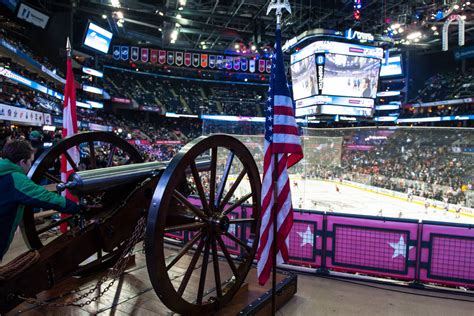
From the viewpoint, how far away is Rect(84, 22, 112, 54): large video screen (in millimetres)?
26125

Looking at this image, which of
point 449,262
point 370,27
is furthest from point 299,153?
point 370,27

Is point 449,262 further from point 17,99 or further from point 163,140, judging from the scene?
point 163,140

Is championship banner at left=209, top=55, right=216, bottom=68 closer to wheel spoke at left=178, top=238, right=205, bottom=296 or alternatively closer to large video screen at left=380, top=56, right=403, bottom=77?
large video screen at left=380, top=56, right=403, bottom=77

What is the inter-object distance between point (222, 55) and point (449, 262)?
27.1 meters

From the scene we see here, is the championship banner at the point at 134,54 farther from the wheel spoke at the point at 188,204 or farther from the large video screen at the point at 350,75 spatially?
the wheel spoke at the point at 188,204

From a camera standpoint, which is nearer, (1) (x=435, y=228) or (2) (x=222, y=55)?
(1) (x=435, y=228)

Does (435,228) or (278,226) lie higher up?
(278,226)

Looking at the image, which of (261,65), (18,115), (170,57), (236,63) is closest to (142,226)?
(18,115)

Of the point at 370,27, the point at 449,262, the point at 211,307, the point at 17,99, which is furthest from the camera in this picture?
the point at 370,27

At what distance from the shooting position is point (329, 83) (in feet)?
45.0

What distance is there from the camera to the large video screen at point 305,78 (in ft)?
45.7

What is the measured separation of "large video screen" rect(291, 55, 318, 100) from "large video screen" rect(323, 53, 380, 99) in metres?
0.49

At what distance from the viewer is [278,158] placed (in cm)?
361

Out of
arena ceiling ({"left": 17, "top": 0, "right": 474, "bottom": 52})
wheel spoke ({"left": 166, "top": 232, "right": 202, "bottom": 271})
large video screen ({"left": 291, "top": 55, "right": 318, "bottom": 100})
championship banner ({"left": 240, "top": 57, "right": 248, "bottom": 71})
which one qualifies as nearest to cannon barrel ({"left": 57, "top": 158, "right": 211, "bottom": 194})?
wheel spoke ({"left": 166, "top": 232, "right": 202, "bottom": 271})
